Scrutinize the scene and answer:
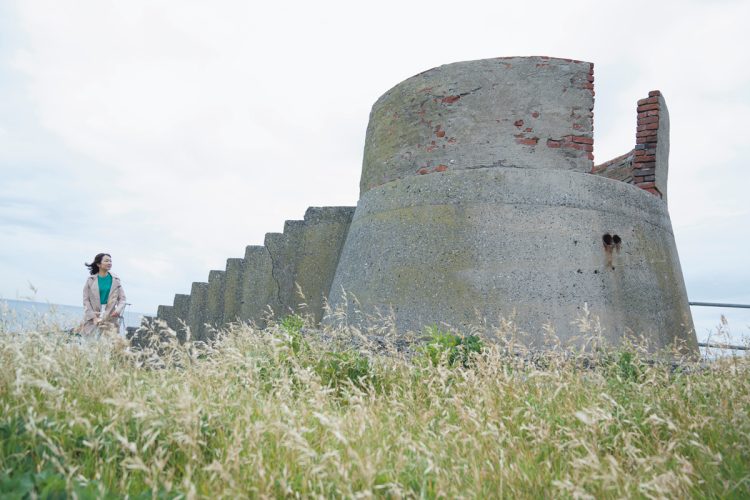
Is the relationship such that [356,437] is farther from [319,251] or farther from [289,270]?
[289,270]

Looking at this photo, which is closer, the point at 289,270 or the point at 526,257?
the point at 526,257

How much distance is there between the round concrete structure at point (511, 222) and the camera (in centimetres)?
519

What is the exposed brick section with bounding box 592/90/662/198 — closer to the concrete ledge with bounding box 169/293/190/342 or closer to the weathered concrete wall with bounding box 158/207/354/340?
the weathered concrete wall with bounding box 158/207/354/340

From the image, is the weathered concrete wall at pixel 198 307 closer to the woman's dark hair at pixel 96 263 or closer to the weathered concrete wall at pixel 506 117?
the woman's dark hair at pixel 96 263

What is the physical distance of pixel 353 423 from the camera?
2402 mm

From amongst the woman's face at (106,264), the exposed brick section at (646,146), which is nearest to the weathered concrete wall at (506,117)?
the exposed brick section at (646,146)

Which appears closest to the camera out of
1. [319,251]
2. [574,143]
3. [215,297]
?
[574,143]

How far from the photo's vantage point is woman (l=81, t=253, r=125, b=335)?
20.4 feet

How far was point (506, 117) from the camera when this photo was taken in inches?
229

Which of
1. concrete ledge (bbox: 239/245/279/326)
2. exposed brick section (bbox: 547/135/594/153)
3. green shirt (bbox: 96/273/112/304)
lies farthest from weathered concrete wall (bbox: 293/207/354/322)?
exposed brick section (bbox: 547/135/594/153)

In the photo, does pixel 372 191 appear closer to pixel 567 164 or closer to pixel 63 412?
pixel 567 164

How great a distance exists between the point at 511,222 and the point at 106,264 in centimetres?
471

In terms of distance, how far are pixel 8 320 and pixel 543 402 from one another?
10.8 feet

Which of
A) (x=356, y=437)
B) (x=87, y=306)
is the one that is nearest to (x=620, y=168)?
(x=356, y=437)
